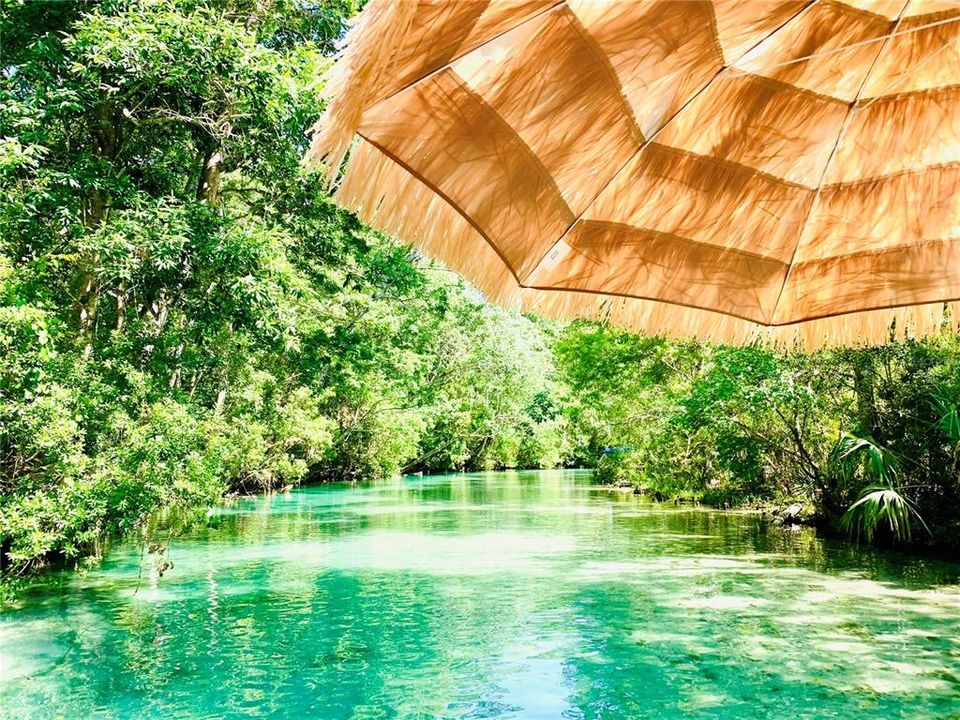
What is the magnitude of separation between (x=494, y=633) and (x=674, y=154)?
5.38 metres

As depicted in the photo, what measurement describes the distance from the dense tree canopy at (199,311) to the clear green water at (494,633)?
1045 mm

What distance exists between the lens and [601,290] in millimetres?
2125

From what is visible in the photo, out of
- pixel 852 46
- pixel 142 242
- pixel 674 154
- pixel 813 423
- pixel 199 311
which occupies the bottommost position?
pixel 813 423

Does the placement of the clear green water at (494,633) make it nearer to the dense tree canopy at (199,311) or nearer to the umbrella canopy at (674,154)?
the dense tree canopy at (199,311)

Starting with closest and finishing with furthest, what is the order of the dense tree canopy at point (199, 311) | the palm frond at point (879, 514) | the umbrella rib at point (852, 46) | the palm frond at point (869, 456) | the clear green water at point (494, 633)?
the umbrella rib at point (852, 46), the clear green water at point (494, 633), the dense tree canopy at point (199, 311), the palm frond at point (869, 456), the palm frond at point (879, 514)

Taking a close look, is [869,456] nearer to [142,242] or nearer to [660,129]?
[142,242]

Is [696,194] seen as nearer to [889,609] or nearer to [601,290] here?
[601,290]

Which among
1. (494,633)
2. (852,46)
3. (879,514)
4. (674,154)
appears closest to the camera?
(852,46)

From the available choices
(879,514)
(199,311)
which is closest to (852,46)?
(199,311)

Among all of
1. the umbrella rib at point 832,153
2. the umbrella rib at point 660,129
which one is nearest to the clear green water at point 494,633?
the umbrella rib at point 832,153

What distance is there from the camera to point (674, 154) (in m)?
1.94

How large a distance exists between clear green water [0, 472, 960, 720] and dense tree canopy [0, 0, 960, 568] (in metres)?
1.04

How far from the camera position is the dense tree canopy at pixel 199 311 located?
285 inches

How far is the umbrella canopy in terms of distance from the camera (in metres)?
1.51
